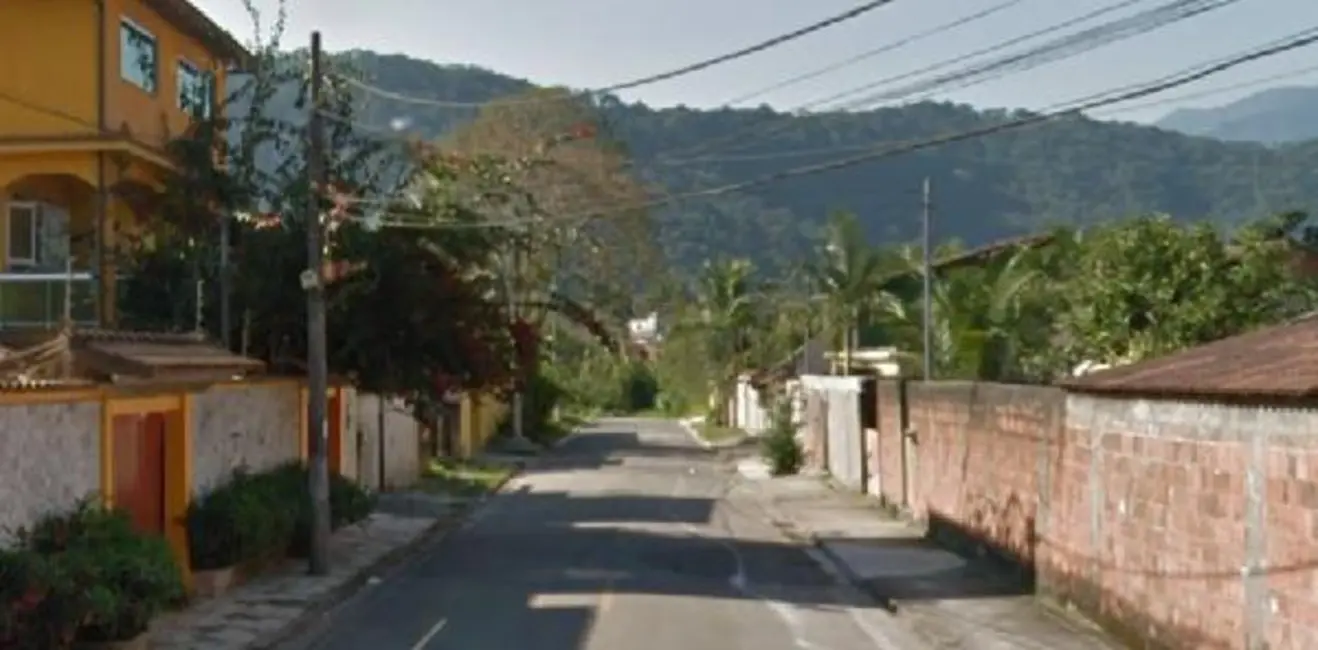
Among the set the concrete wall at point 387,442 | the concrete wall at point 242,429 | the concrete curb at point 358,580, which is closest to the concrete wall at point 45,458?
the concrete curb at point 358,580

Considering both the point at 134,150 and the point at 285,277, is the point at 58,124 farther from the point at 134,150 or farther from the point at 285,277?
the point at 285,277

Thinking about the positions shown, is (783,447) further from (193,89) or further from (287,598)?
(287,598)

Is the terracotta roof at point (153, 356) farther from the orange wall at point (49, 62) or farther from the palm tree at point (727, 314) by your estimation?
the palm tree at point (727, 314)

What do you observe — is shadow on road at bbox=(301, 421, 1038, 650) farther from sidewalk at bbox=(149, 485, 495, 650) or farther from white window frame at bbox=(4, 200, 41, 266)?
white window frame at bbox=(4, 200, 41, 266)

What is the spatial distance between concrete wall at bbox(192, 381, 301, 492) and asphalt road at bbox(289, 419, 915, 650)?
244 cm

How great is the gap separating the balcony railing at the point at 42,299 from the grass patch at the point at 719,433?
167 feet

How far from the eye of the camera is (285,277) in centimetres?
2903

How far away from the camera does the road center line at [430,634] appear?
18370 mm

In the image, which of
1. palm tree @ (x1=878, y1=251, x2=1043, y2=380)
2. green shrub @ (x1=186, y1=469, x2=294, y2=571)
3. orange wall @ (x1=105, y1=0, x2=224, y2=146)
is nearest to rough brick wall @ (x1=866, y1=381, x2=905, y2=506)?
palm tree @ (x1=878, y1=251, x2=1043, y2=380)

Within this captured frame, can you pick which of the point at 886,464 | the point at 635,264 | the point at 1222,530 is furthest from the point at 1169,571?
the point at 635,264

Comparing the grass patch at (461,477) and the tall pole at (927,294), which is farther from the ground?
the tall pole at (927,294)

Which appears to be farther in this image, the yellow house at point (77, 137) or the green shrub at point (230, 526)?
the yellow house at point (77, 137)

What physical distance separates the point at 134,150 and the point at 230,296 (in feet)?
Result: 10.8

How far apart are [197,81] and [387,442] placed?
450 inches
